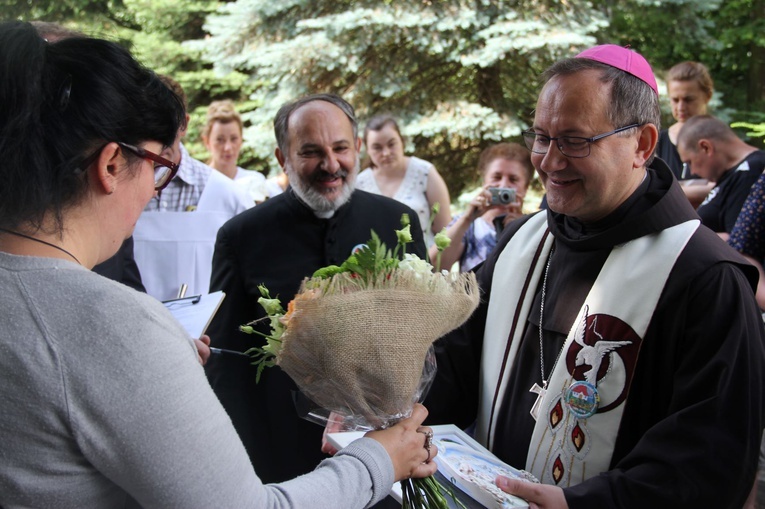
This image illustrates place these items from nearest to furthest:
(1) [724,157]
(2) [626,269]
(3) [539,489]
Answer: (3) [539,489], (2) [626,269], (1) [724,157]

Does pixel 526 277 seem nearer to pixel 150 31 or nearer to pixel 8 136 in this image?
pixel 8 136

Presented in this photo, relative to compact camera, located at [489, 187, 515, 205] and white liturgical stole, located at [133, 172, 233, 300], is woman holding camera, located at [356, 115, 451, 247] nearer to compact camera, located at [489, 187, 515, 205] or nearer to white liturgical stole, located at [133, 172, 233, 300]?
compact camera, located at [489, 187, 515, 205]

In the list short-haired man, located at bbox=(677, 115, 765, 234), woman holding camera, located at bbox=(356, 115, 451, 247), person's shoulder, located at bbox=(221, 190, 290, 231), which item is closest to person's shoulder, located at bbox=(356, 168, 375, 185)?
woman holding camera, located at bbox=(356, 115, 451, 247)

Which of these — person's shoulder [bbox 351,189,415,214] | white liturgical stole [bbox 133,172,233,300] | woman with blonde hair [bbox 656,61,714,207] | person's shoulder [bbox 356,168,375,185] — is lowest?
white liturgical stole [bbox 133,172,233,300]

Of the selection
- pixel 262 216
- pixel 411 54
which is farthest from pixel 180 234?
pixel 411 54

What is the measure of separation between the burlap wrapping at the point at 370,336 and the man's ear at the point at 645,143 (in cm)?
80

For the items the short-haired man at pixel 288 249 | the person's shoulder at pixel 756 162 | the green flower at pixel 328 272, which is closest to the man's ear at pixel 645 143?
the green flower at pixel 328 272

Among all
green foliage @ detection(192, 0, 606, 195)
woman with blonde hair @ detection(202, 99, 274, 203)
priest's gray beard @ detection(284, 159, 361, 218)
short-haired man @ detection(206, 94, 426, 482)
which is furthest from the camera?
green foliage @ detection(192, 0, 606, 195)

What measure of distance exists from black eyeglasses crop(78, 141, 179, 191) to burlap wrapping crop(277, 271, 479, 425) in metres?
0.45

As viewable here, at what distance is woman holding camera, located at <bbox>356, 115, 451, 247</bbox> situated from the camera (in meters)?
6.48

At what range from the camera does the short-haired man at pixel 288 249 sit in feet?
10.8

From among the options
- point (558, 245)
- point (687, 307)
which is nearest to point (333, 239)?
point (558, 245)

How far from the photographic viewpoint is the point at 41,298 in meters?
1.30

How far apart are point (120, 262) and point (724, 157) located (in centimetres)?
410
